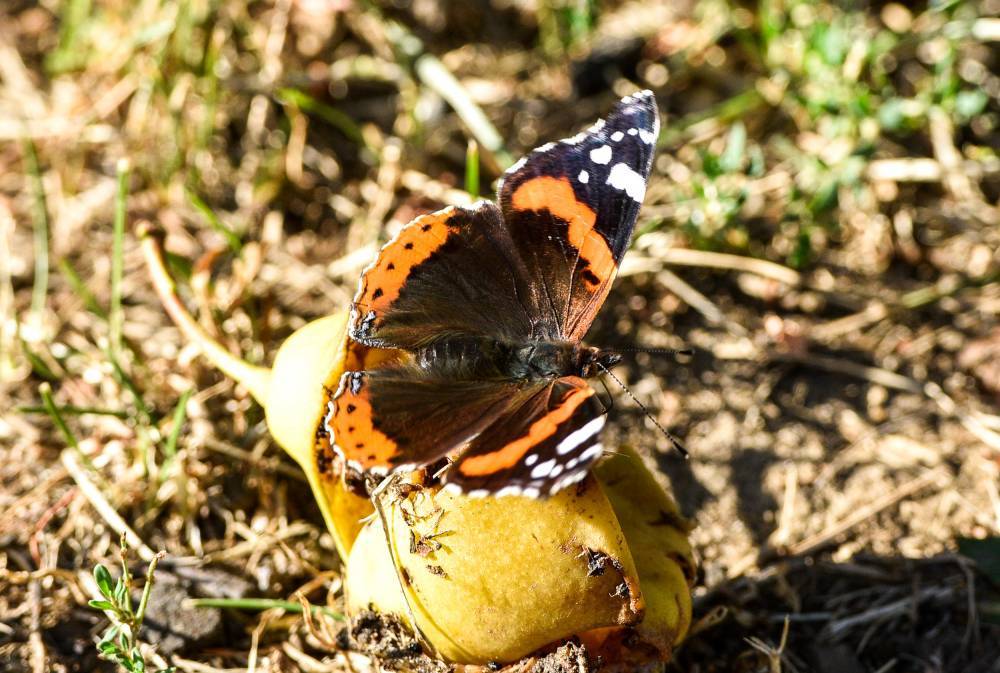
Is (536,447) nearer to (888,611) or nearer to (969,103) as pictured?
(888,611)

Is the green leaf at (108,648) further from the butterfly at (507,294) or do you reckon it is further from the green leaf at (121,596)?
the butterfly at (507,294)

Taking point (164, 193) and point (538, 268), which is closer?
point (538, 268)

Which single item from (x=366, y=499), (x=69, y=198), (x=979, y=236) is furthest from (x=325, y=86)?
(x=979, y=236)

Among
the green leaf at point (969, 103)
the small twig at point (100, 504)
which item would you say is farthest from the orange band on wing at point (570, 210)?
the green leaf at point (969, 103)

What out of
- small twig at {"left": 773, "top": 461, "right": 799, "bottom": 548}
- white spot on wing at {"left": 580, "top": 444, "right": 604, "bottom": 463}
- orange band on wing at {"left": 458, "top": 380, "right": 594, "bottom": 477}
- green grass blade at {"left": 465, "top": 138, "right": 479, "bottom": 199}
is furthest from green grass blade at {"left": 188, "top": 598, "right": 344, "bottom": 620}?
green grass blade at {"left": 465, "top": 138, "right": 479, "bottom": 199}

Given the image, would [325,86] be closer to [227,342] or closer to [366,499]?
[227,342]
